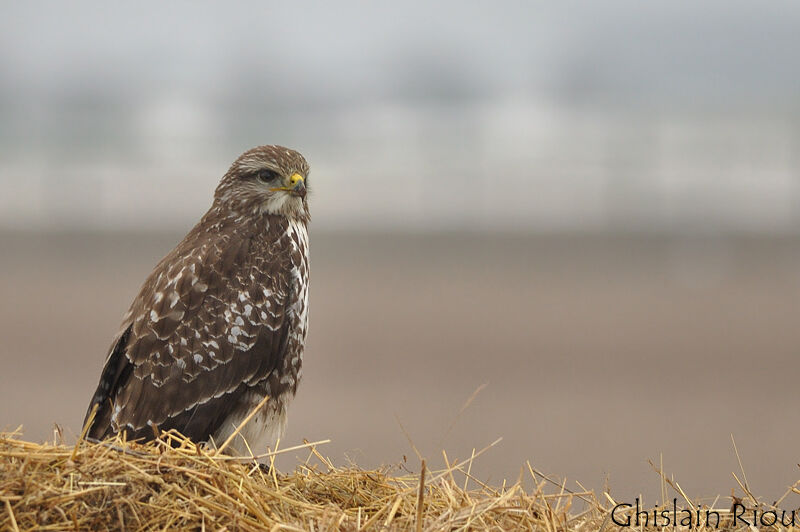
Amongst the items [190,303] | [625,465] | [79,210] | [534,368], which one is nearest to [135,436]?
[190,303]

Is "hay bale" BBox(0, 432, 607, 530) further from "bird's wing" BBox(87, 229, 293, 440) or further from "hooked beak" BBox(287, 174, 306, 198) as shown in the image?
"hooked beak" BBox(287, 174, 306, 198)

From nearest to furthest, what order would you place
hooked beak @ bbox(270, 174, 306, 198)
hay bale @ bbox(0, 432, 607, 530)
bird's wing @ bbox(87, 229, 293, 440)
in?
1. hay bale @ bbox(0, 432, 607, 530)
2. bird's wing @ bbox(87, 229, 293, 440)
3. hooked beak @ bbox(270, 174, 306, 198)

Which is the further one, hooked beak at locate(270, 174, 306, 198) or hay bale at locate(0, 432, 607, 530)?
hooked beak at locate(270, 174, 306, 198)

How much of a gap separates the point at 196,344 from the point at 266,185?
44.7 inches

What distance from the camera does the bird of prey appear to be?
554 centimetres

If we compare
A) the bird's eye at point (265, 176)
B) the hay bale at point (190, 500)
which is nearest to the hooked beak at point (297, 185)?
the bird's eye at point (265, 176)

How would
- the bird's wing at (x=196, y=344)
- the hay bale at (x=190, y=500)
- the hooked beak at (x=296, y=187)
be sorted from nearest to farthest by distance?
the hay bale at (x=190, y=500) → the bird's wing at (x=196, y=344) → the hooked beak at (x=296, y=187)

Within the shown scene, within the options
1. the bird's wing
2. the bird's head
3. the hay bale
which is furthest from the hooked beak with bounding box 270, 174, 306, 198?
the hay bale

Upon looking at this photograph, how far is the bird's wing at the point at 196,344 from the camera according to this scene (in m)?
5.53

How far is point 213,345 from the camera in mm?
5609

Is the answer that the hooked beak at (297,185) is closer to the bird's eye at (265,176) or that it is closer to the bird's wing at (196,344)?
the bird's eye at (265,176)

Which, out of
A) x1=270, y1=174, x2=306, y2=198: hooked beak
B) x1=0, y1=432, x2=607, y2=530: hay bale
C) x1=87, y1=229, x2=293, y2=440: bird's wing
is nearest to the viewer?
x1=0, y1=432, x2=607, y2=530: hay bale

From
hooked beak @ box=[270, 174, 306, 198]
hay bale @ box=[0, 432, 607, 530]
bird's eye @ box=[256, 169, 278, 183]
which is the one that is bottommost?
hay bale @ box=[0, 432, 607, 530]

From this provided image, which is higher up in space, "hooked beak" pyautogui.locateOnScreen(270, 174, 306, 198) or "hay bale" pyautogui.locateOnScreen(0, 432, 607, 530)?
"hooked beak" pyautogui.locateOnScreen(270, 174, 306, 198)
